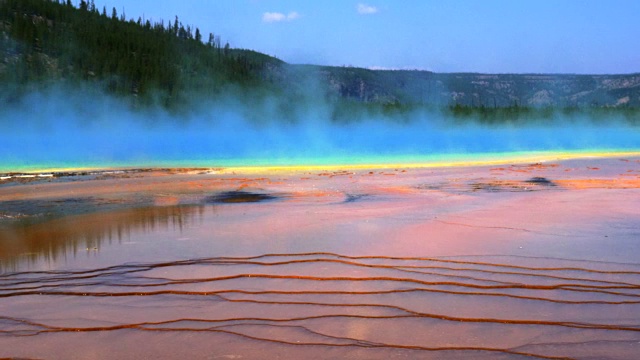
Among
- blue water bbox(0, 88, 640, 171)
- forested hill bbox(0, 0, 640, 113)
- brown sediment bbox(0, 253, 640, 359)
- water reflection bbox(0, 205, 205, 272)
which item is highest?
forested hill bbox(0, 0, 640, 113)

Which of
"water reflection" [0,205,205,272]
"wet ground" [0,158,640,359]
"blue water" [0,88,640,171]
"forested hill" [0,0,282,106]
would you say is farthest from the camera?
"forested hill" [0,0,282,106]

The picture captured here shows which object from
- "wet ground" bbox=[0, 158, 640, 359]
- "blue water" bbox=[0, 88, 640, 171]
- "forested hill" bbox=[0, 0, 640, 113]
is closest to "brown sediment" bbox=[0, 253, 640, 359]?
"wet ground" bbox=[0, 158, 640, 359]

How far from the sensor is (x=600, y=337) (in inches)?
176

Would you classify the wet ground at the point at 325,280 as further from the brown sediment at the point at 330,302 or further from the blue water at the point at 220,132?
the blue water at the point at 220,132

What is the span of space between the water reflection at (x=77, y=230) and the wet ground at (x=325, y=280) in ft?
0.14

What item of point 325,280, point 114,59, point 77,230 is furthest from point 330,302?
point 114,59

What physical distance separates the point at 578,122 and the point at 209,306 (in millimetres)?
124092

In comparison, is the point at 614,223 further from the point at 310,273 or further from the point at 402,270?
the point at 310,273

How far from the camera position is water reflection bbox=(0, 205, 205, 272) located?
762cm

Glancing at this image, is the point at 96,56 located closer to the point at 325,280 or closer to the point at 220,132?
the point at 220,132

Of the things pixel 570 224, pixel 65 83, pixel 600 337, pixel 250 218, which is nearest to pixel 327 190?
pixel 250 218

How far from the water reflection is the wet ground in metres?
0.04

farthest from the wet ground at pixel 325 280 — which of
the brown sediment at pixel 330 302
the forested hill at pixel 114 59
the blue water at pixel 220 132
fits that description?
the forested hill at pixel 114 59

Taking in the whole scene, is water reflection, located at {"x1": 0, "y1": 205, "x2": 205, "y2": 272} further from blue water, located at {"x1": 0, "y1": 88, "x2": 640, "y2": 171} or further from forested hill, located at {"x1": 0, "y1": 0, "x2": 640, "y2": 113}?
forested hill, located at {"x1": 0, "y1": 0, "x2": 640, "y2": 113}
